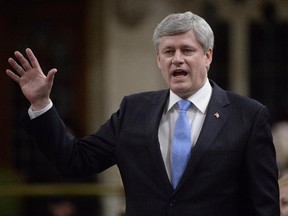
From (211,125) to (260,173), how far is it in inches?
11.3

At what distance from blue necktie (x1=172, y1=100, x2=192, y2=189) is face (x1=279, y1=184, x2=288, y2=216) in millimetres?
1034

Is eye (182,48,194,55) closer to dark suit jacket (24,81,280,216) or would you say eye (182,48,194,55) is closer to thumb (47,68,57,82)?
dark suit jacket (24,81,280,216)

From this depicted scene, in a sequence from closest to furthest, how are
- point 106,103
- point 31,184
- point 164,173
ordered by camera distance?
point 164,173 → point 31,184 → point 106,103

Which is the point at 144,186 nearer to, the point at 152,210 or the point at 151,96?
the point at 152,210

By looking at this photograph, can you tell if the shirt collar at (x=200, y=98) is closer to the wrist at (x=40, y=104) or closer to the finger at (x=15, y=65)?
A: the wrist at (x=40, y=104)

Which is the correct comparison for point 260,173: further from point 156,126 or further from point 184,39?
point 184,39

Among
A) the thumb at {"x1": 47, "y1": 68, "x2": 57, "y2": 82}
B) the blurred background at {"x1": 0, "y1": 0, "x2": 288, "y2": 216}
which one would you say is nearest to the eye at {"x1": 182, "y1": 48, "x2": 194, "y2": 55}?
the thumb at {"x1": 47, "y1": 68, "x2": 57, "y2": 82}

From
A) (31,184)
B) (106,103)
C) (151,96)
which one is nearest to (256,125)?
(151,96)

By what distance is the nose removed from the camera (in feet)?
17.8

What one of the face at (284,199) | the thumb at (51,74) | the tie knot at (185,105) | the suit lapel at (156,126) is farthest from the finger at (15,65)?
the face at (284,199)

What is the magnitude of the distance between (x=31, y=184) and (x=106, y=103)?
245 cm

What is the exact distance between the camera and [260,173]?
5445mm

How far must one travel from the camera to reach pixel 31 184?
10.6 meters

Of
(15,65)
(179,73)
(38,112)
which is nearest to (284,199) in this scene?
(179,73)
